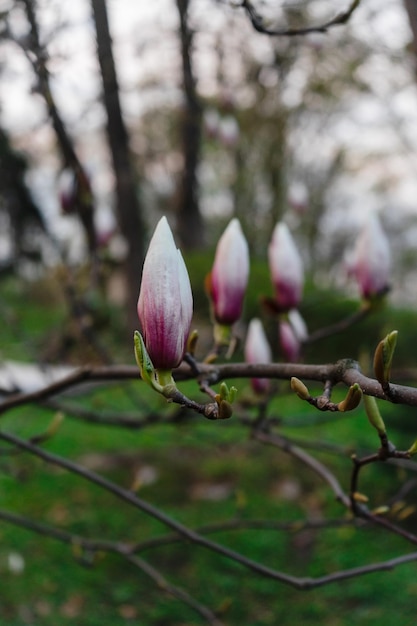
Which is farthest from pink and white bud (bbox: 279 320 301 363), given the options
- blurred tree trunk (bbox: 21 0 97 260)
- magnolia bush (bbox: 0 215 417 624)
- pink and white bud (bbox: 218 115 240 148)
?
pink and white bud (bbox: 218 115 240 148)

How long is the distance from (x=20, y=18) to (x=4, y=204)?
1172 mm

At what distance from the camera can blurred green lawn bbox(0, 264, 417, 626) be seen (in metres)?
2.59

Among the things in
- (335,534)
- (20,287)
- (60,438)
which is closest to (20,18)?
(335,534)

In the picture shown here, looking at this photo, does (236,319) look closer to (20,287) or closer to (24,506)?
(24,506)

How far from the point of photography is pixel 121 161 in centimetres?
438

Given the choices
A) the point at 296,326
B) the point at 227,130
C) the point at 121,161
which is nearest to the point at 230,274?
the point at 296,326

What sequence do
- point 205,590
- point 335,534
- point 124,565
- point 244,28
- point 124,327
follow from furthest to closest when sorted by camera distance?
point 124,327 → point 244,28 → point 335,534 → point 124,565 → point 205,590

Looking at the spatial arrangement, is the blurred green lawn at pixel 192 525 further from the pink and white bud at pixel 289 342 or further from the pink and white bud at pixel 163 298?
the pink and white bud at pixel 163 298

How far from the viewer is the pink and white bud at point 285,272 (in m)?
1.24

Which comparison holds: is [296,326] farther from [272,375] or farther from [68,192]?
[68,192]

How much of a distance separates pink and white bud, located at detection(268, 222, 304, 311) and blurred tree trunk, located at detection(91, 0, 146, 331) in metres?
0.94

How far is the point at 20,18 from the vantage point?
1605 mm

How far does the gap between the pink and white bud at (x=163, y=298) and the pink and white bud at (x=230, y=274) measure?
31 cm

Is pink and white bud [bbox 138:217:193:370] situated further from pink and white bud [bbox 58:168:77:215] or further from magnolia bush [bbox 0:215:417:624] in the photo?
pink and white bud [bbox 58:168:77:215]
